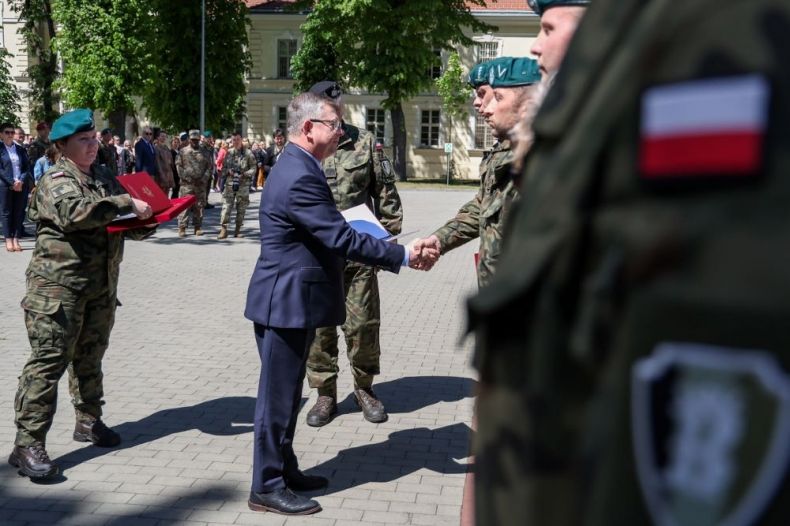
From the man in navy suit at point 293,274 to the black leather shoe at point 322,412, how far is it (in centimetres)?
145

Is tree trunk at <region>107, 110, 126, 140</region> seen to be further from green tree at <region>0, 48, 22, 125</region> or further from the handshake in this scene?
the handshake

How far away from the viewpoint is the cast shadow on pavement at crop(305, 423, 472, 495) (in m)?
5.07

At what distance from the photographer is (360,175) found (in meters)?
6.40

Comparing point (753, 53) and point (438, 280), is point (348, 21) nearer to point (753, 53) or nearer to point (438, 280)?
point (438, 280)

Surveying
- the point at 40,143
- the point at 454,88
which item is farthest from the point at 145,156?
the point at 454,88

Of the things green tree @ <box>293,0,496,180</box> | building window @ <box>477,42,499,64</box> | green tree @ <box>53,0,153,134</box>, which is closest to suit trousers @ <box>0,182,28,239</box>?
green tree @ <box>53,0,153,134</box>

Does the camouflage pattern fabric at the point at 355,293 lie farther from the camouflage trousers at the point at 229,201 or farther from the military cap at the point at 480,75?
the camouflage trousers at the point at 229,201

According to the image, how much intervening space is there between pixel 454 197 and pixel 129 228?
27372 mm

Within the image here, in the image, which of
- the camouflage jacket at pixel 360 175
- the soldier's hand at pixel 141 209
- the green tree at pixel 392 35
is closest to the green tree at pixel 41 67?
the green tree at pixel 392 35

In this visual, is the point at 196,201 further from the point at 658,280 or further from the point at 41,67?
the point at 41,67

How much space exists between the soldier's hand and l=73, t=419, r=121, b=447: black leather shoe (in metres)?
1.33

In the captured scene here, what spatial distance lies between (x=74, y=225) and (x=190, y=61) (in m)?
30.5

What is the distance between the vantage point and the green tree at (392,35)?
35.6 m

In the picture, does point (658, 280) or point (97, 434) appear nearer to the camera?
point (658, 280)
